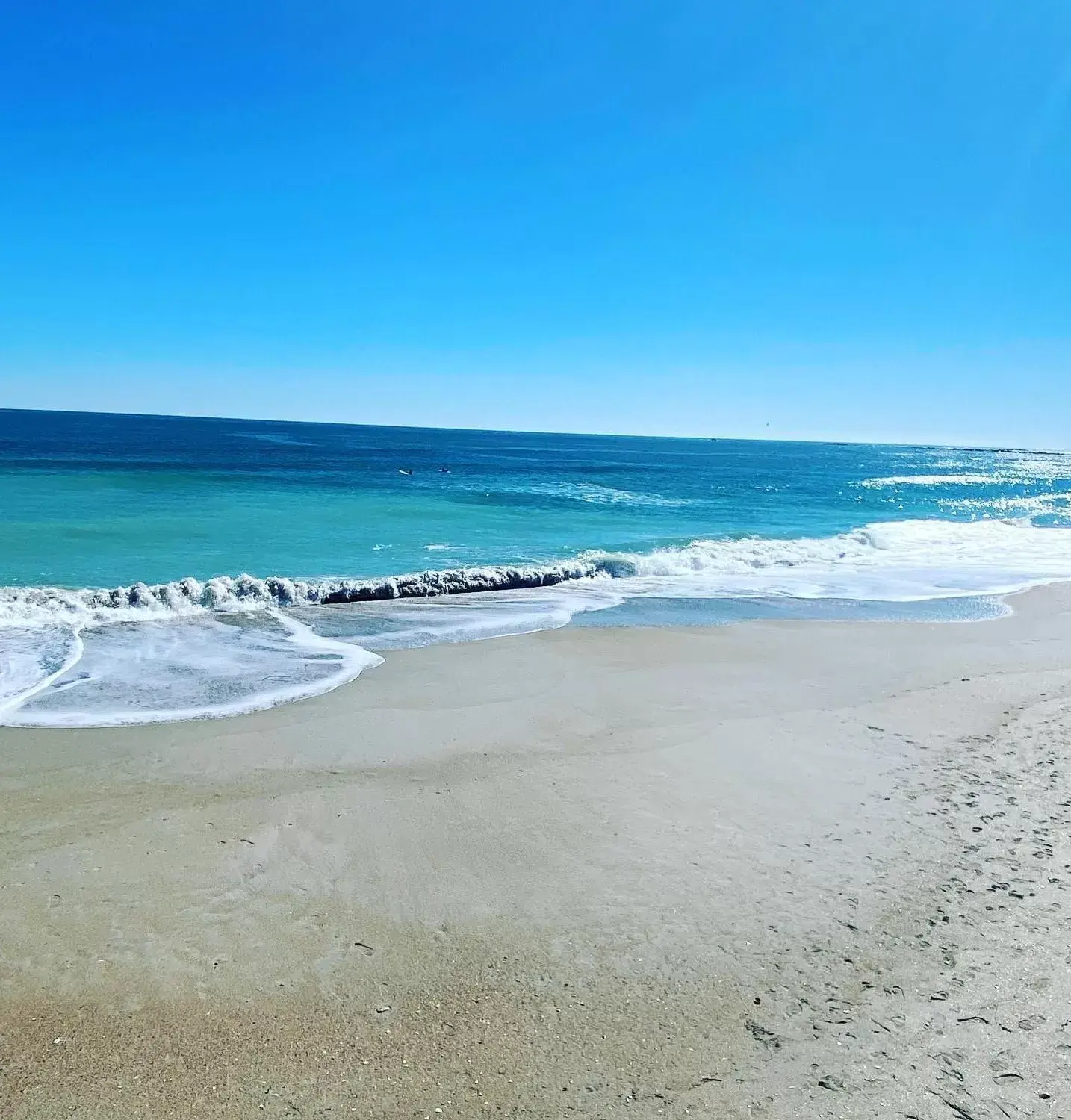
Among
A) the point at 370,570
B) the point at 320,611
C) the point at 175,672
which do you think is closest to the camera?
the point at 175,672

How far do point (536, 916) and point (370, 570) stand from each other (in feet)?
49.9

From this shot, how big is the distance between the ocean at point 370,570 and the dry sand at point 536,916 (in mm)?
2671

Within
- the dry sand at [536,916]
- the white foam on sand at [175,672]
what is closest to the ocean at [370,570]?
the white foam on sand at [175,672]

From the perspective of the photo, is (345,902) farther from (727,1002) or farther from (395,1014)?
(727,1002)

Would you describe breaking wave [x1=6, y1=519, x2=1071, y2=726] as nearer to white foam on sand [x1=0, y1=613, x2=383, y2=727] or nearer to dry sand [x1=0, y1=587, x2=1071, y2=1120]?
white foam on sand [x1=0, y1=613, x2=383, y2=727]

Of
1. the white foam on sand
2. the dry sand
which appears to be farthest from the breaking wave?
the dry sand

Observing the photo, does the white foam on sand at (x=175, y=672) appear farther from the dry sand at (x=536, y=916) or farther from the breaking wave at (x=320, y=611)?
the dry sand at (x=536, y=916)

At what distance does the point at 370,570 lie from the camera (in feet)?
63.7

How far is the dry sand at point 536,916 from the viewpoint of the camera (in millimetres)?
3627

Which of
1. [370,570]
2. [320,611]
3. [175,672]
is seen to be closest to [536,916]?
A: [175,672]

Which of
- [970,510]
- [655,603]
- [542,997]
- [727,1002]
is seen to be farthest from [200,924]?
[970,510]

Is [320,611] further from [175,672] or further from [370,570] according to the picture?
[175,672]

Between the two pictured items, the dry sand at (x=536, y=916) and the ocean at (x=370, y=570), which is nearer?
the dry sand at (x=536, y=916)

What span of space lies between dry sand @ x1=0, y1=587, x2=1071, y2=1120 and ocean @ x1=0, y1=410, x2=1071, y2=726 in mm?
2671
